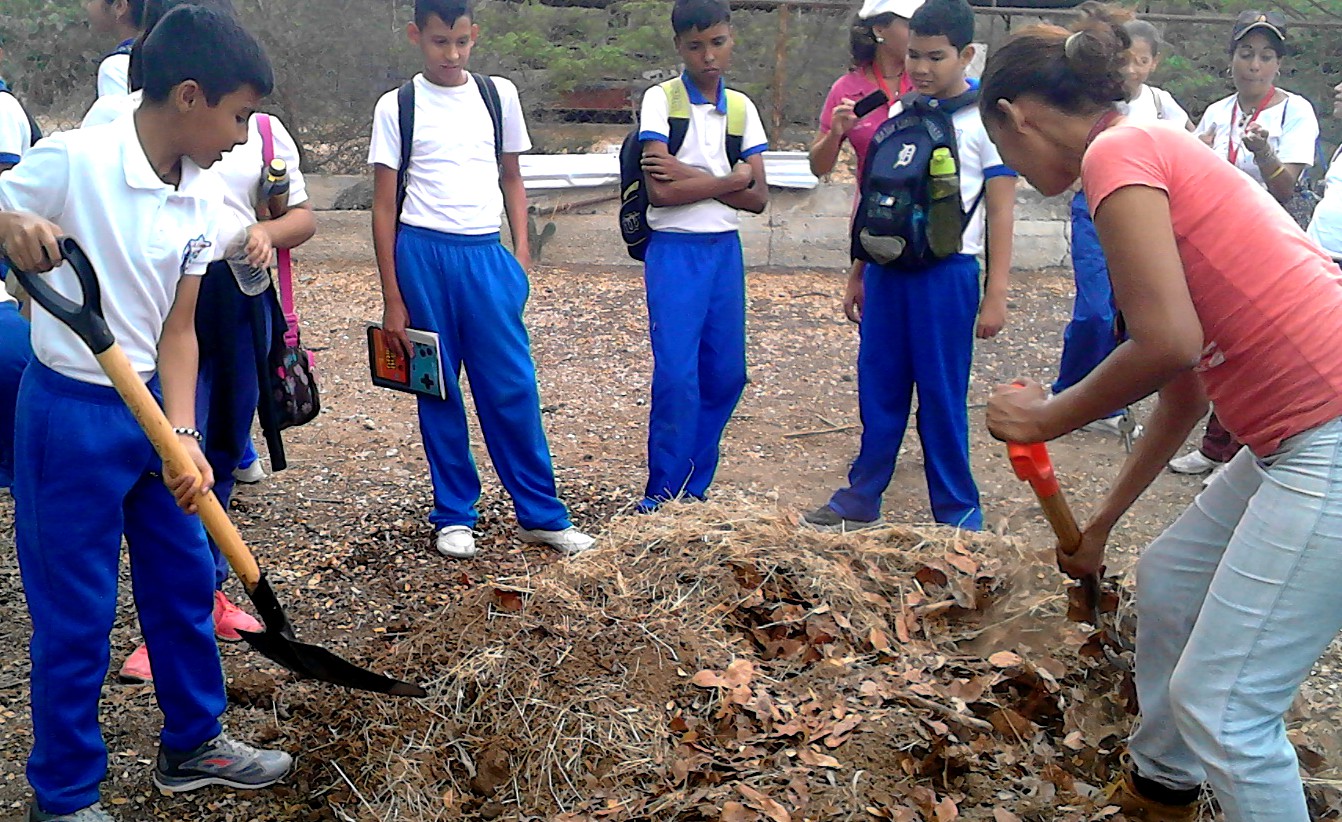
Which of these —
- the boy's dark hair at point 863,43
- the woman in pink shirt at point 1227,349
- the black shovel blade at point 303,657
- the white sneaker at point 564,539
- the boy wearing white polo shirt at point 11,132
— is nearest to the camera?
the woman in pink shirt at point 1227,349

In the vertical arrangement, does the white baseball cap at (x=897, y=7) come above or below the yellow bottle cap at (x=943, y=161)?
above

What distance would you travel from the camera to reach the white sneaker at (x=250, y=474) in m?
4.68

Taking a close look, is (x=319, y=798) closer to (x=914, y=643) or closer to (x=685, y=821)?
(x=685, y=821)

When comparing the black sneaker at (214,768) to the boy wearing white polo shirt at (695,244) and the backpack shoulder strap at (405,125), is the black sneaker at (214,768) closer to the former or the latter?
the boy wearing white polo shirt at (695,244)

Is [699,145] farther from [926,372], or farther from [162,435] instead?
[162,435]

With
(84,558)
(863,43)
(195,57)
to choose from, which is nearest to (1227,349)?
(195,57)

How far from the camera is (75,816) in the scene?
8.24 ft

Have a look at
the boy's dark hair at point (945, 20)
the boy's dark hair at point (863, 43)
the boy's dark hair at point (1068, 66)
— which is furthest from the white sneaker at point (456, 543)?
the boy's dark hair at point (1068, 66)

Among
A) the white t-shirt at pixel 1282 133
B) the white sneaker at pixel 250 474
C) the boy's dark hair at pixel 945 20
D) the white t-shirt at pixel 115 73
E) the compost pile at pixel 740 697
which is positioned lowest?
the white sneaker at pixel 250 474

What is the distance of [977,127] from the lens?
12.9ft

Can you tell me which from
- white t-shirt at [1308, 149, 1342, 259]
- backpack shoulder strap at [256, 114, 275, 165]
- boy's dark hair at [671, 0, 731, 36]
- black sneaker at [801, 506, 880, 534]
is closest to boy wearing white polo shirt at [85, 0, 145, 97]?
backpack shoulder strap at [256, 114, 275, 165]

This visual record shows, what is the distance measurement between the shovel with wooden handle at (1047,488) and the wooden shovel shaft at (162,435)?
1655 mm

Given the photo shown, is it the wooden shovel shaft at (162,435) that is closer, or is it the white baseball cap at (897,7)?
the wooden shovel shaft at (162,435)

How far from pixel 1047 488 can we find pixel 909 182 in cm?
177
